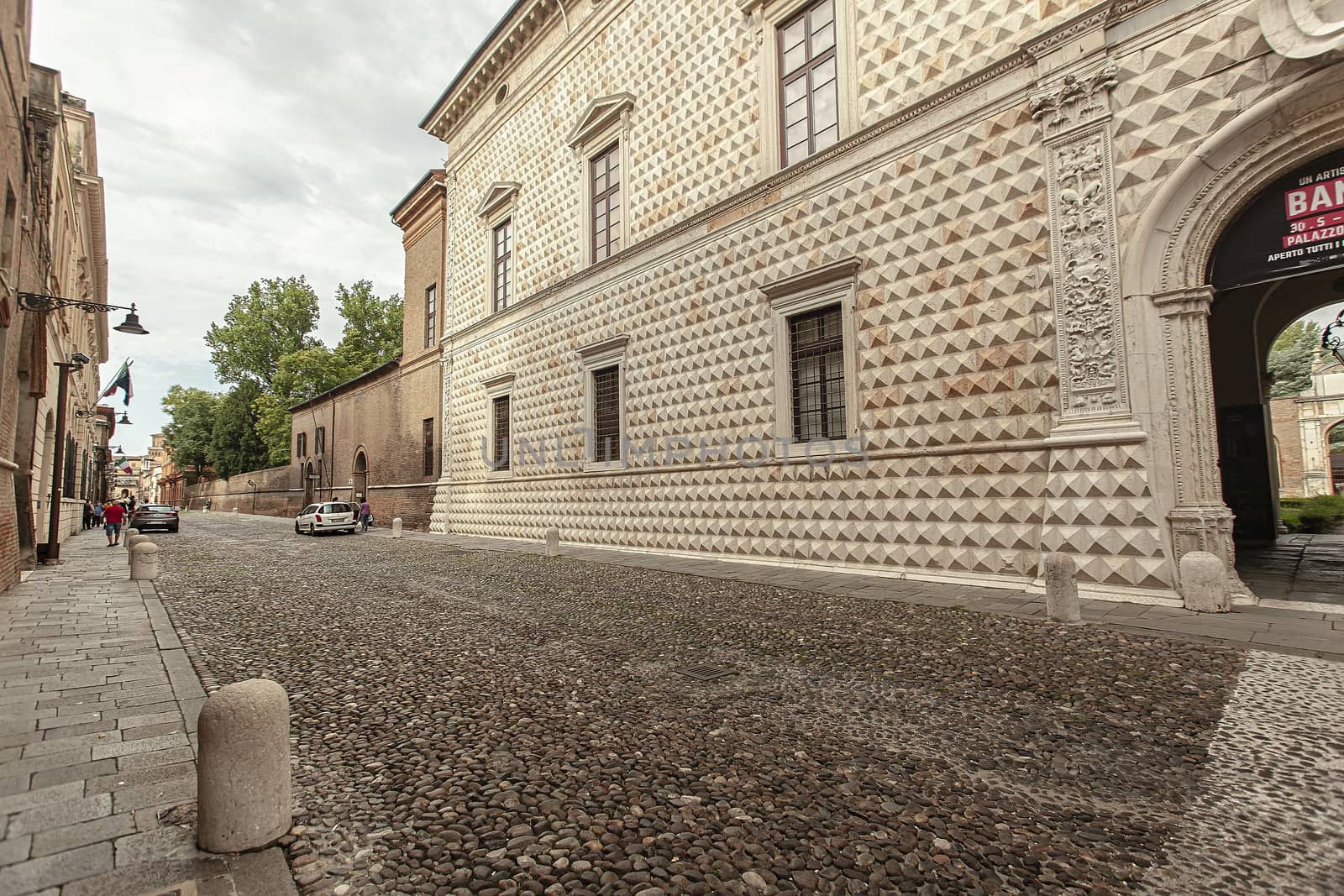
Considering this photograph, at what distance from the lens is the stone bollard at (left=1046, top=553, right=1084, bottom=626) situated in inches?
229

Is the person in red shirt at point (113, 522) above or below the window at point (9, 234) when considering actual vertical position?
below

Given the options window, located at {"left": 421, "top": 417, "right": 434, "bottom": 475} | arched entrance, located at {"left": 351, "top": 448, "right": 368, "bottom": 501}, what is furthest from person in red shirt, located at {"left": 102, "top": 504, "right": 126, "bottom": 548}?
arched entrance, located at {"left": 351, "top": 448, "right": 368, "bottom": 501}

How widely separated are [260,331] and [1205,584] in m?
55.1

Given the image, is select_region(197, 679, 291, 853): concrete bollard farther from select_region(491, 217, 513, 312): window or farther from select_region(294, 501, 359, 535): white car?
select_region(294, 501, 359, 535): white car

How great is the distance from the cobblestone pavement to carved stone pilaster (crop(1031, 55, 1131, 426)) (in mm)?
2952

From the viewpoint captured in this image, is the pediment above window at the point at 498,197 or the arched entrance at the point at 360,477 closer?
the pediment above window at the point at 498,197

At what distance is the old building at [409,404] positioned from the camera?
2314 cm

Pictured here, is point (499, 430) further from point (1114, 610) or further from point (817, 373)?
point (1114, 610)

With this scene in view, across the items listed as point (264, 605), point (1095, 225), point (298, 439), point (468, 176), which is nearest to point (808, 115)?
point (1095, 225)

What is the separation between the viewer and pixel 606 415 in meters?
14.7

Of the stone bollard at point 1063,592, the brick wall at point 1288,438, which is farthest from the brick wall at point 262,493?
the brick wall at point 1288,438

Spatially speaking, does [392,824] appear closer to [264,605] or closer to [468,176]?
[264,605]

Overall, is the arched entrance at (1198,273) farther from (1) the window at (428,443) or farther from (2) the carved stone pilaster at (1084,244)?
(1) the window at (428,443)

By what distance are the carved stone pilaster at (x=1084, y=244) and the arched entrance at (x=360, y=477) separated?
1118 inches
